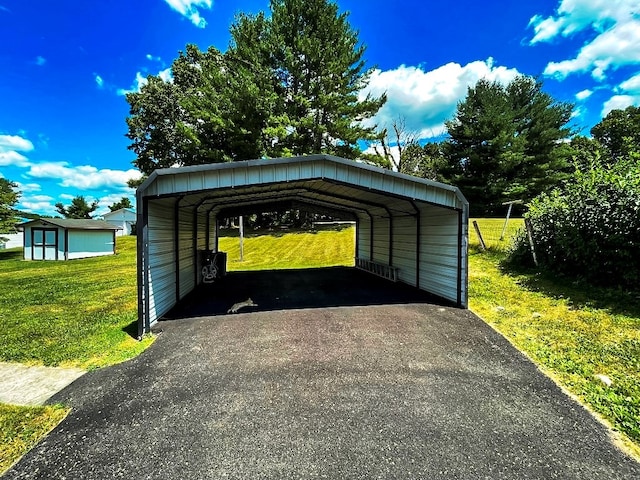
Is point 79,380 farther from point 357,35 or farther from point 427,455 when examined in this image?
point 357,35

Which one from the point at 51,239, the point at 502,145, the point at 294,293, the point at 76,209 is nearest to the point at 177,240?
the point at 294,293

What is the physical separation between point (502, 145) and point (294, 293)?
23102mm

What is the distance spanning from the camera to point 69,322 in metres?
6.42

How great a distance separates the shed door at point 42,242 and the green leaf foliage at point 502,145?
29.1 metres

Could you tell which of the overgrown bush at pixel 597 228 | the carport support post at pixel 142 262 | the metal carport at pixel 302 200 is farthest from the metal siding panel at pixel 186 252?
the overgrown bush at pixel 597 228

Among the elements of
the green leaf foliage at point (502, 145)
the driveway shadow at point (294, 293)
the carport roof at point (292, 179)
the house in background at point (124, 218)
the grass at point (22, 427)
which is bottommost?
the grass at point (22, 427)

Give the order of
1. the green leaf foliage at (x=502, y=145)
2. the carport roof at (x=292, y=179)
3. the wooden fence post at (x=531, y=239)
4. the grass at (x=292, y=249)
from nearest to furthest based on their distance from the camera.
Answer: the carport roof at (x=292, y=179) < the wooden fence post at (x=531, y=239) < the grass at (x=292, y=249) < the green leaf foliage at (x=502, y=145)

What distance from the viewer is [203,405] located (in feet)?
11.1

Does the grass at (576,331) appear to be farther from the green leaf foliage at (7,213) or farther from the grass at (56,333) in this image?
the green leaf foliage at (7,213)

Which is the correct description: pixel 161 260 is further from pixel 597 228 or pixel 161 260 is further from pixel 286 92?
→ pixel 286 92

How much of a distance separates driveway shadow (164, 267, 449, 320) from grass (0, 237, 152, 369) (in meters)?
1.27

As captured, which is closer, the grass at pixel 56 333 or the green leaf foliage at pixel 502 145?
the grass at pixel 56 333

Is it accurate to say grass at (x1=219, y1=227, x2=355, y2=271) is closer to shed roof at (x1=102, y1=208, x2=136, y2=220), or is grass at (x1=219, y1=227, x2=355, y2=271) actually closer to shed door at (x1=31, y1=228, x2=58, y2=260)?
shed door at (x1=31, y1=228, x2=58, y2=260)

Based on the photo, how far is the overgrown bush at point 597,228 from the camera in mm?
6293
